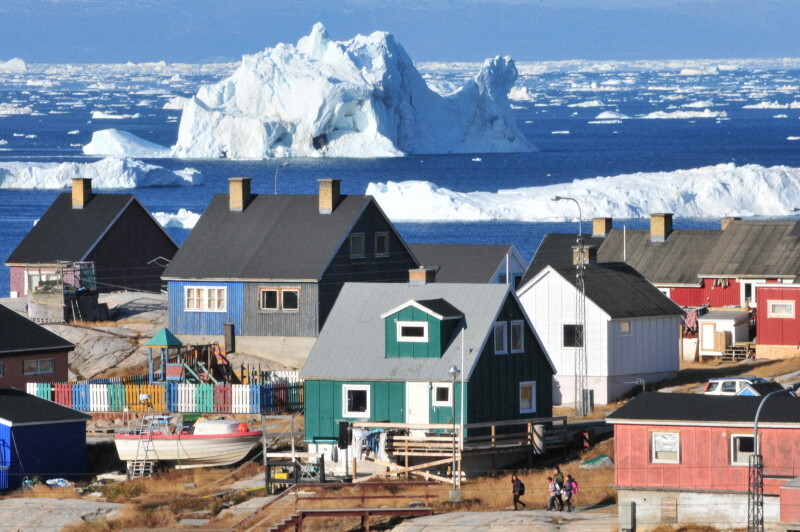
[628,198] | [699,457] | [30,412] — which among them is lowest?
[699,457]

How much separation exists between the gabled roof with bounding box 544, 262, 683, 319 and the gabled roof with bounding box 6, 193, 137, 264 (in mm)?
18317

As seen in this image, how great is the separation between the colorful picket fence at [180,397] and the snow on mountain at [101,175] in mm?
100566

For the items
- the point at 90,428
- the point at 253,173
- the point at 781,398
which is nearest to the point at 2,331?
the point at 90,428

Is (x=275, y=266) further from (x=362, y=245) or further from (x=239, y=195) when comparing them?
(x=239, y=195)

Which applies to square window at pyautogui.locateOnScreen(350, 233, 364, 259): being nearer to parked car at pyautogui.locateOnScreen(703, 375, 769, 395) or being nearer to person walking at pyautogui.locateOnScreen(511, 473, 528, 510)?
parked car at pyautogui.locateOnScreen(703, 375, 769, 395)

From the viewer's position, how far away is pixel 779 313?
52.2m

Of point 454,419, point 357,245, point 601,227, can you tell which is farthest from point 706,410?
point 601,227

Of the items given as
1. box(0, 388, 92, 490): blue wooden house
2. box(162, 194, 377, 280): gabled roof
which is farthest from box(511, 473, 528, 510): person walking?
box(162, 194, 377, 280): gabled roof

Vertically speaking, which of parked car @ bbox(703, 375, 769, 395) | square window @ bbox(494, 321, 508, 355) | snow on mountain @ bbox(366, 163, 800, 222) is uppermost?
snow on mountain @ bbox(366, 163, 800, 222)

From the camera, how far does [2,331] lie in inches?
1751

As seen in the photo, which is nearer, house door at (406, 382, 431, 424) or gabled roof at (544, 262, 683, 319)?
house door at (406, 382, 431, 424)

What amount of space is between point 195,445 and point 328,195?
15.6m

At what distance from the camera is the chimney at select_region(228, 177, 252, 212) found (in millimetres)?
54134

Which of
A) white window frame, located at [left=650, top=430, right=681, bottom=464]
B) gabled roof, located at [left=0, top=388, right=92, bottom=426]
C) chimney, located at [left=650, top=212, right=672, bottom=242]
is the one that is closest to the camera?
white window frame, located at [left=650, top=430, right=681, bottom=464]
